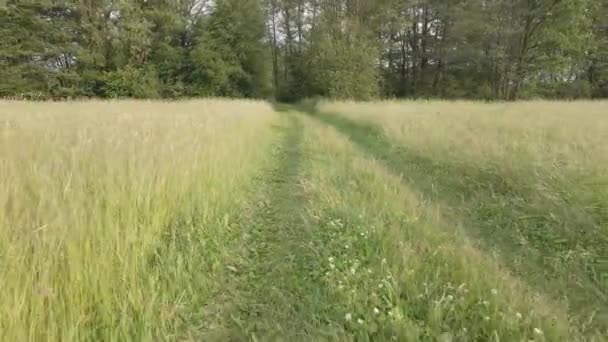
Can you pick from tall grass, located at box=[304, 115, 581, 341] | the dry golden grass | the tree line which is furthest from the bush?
tall grass, located at box=[304, 115, 581, 341]

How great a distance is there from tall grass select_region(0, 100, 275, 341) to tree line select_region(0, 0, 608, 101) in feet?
81.5

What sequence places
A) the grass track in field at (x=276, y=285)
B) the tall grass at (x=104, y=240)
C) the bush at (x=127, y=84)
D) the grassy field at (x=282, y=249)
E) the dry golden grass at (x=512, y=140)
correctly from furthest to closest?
the bush at (x=127, y=84) < the dry golden grass at (x=512, y=140) < the grass track in field at (x=276, y=285) < the grassy field at (x=282, y=249) < the tall grass at (x=104, y=240)

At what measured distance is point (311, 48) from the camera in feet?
115

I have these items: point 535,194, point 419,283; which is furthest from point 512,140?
point 419,283

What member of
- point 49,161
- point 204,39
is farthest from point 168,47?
point 49,161

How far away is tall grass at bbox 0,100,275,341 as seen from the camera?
1.76 metres

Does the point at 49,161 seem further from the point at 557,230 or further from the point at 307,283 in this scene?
the point at 557,230

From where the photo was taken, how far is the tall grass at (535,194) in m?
3.10

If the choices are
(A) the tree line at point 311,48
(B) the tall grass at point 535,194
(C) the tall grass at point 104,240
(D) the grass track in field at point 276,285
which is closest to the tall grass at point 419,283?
(D) the grass track in field at point 276,285

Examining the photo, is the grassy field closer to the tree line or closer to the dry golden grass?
the dry golden grass

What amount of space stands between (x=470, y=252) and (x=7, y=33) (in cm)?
3792

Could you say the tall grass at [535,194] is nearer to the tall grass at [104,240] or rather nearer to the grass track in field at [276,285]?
the grass track in field at [276,285]

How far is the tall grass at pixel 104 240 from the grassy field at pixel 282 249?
1 cm

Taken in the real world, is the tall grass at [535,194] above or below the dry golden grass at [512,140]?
below
